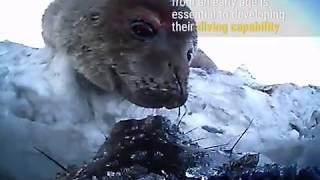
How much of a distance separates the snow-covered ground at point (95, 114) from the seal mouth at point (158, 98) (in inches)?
0.6

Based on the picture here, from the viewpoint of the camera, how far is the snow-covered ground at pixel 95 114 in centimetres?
125

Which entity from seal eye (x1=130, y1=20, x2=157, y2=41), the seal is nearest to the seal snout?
the seal

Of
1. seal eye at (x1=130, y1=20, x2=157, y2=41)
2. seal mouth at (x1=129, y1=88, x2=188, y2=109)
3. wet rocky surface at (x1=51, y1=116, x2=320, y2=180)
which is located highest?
seal eye at (x1=130, y1=20, x2=157, y2=41)

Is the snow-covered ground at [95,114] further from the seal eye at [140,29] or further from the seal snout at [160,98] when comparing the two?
the seal eye at [140,29]

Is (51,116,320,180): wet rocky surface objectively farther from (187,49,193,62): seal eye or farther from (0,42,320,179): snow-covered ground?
(187,49,193,62): seal eye

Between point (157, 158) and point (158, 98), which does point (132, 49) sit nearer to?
point (158, 98)

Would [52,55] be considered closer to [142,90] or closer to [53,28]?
[53,28]

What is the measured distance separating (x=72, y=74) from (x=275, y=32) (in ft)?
1.47

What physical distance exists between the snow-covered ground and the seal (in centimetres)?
3

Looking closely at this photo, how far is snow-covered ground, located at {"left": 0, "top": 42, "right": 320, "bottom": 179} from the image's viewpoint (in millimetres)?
1251

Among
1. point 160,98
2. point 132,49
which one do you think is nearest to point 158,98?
point 160,98

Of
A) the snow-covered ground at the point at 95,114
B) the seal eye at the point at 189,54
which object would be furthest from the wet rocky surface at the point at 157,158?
the seal eye at the point at 189,54

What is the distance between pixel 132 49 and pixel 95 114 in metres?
0.17

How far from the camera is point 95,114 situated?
1.26 metres
